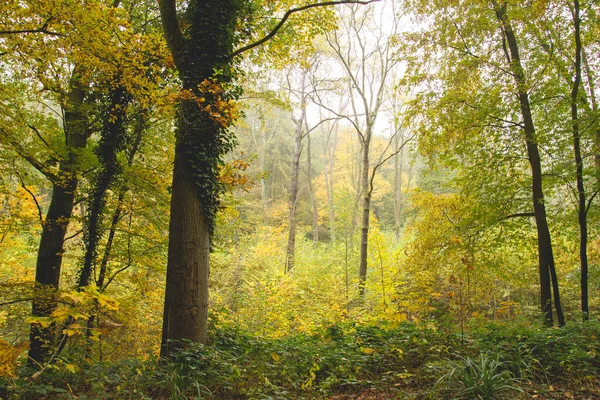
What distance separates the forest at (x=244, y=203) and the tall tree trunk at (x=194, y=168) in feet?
0.09

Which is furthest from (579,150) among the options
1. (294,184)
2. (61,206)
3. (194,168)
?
(61,206)

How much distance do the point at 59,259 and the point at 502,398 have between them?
7700mm

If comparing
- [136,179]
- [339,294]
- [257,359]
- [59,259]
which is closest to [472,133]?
[339,294]

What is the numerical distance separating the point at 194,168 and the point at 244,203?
366cm

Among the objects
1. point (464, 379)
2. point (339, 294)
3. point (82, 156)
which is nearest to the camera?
point (464, 379)

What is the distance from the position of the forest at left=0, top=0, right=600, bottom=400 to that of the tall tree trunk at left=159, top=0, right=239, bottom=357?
0.03 m

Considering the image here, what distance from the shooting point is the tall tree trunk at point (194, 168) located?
3.99m

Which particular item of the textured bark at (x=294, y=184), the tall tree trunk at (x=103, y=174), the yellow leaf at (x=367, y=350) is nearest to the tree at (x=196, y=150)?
the yellow leaf at (x=367, y=350)

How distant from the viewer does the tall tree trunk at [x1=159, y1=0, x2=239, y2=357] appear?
3.99 metres

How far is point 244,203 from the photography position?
7883mm

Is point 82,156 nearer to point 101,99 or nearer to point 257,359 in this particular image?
point 101,99

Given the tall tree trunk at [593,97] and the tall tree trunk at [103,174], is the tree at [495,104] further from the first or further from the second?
the tall tree trunk at [103,174]

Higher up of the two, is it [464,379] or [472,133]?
[472,133]

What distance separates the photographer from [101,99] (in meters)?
6.75
